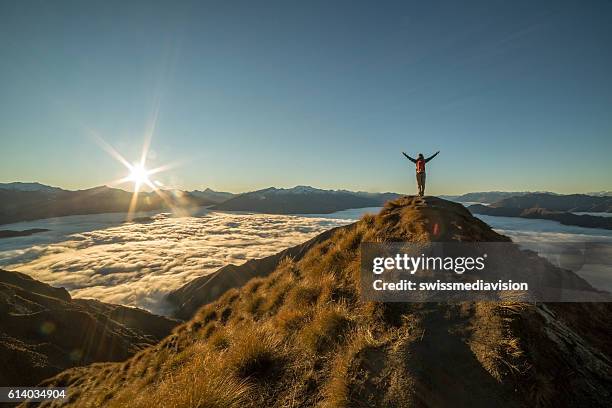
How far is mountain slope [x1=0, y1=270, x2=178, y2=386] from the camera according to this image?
34.0 m

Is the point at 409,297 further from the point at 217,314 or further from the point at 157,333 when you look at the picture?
the point at 157,333

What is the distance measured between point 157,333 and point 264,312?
75.1m

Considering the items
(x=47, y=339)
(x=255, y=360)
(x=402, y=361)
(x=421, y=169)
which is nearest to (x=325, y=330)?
(x=255, y=360)

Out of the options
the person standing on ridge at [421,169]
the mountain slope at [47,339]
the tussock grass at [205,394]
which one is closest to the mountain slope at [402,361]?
the tussock grass at [205,394]

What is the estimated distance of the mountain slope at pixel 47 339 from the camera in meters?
34.0

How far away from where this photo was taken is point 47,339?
4359cm

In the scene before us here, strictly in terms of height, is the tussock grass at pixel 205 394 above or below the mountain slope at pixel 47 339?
above

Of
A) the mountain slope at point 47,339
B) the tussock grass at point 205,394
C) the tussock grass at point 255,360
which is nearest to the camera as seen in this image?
the tussock grass at point 205,394

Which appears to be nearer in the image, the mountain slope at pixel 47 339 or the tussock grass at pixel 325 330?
the tussock grass at pixel 325 330

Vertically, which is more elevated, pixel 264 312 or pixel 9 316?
pixel 264 312

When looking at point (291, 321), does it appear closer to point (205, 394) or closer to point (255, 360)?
point (255, 360)

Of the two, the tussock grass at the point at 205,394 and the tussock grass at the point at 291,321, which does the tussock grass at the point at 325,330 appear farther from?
the tussock grass at the point at 205,394

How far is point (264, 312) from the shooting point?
10.7 metres

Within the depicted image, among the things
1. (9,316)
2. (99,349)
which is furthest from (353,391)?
(9,316)
